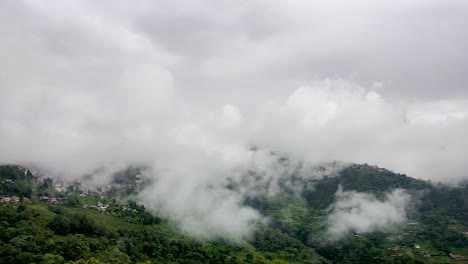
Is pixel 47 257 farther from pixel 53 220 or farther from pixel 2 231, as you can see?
pixel 53 220

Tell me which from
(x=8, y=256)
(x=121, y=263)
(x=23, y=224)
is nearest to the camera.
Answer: (x=8, y=256)

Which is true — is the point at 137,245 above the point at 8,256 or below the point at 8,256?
above

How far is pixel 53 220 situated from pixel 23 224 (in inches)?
498

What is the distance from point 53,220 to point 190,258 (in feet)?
194

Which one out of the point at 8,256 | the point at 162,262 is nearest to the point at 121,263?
the point at 162,262

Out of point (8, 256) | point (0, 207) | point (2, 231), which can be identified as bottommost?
point (8, 256)

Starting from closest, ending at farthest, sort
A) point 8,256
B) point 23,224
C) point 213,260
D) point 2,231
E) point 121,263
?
point 8,256
point 121,263
point 2,231
point 23,224
point 213,260

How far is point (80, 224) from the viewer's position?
19675 centimetres

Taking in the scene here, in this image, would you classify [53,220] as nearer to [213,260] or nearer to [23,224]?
[23,224]

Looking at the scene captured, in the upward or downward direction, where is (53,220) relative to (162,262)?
upward

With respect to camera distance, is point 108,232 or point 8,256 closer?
point 8,256

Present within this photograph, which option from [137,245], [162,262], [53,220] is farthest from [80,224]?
[162,262]

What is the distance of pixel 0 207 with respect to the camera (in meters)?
199

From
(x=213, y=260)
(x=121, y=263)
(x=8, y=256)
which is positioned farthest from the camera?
(x=213, y=260)
